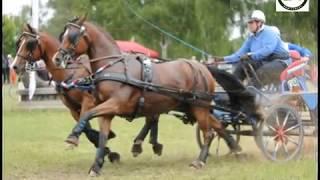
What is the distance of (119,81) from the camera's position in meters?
8.02

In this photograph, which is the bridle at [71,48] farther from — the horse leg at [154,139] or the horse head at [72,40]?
the horse leg at [154,139]

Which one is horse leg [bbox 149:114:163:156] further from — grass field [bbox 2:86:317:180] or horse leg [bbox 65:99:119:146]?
horse leg [bbox 65:99:119:146]

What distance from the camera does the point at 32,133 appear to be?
41.6ft

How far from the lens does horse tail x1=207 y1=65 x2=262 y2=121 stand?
9281mm

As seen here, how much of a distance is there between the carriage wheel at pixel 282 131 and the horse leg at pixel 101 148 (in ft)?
6.77

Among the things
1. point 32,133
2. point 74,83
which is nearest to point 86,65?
point 74,83

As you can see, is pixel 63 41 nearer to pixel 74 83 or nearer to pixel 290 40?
pixel 74 83

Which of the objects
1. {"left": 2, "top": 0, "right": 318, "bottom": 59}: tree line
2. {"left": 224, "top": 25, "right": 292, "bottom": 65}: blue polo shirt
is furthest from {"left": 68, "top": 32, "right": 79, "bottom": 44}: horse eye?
{"left": 2, "top": 0, "right": 318, "bottom": 59}: tree line

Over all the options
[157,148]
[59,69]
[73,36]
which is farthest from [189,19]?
[73,36]

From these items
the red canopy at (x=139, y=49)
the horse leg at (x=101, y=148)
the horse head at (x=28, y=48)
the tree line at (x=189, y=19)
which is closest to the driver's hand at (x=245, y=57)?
the red canopy at (x=139, y=49)

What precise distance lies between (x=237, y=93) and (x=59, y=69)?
2333mm

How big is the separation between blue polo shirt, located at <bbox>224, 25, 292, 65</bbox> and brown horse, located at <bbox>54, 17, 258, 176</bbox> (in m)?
0.78

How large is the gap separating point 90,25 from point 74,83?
1.01 m

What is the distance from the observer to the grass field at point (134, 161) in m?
7.63
